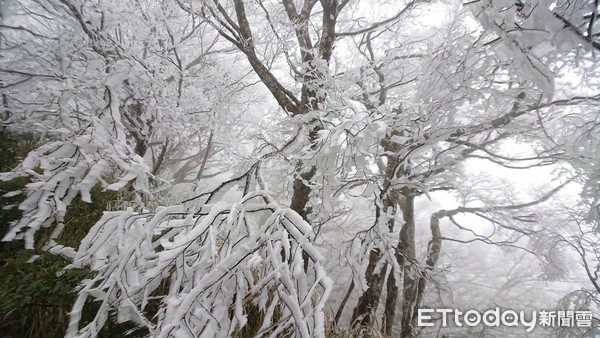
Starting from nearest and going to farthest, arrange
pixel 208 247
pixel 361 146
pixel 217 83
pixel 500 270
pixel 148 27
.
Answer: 1. pixel 208 247
2. pixel 361 146
3. pixel 148 27
4. pixel 217 83
5. pixel 500 270

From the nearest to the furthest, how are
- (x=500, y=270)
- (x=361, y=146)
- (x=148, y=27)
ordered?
(x=361, y=146)
(x=148, y=27)
(x=500, y=270)

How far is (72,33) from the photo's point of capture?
379 cm

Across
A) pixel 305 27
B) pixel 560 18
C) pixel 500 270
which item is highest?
pixel 305 27

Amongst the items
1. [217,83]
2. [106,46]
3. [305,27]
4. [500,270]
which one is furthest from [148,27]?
[500,270]

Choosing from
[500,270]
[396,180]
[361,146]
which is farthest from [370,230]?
[500,270]

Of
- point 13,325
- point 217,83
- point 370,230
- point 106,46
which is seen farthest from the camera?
point 217,83

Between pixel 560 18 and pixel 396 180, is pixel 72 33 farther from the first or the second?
pixel 560 18

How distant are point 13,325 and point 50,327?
0.79ft

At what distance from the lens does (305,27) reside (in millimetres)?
3736

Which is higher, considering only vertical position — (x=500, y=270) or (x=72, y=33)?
(x=72, y=33)

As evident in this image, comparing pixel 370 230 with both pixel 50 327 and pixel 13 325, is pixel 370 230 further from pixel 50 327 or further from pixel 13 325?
pixel 13 325

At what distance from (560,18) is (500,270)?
2205 cm

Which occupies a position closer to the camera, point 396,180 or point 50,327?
point 50,327

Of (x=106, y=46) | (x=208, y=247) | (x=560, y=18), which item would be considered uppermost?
(x=106, y=46)
